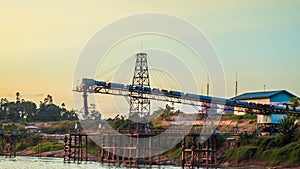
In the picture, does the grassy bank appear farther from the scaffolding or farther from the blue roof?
the blue roof

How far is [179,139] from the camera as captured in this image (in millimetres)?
94125

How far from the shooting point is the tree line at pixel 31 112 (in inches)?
7028

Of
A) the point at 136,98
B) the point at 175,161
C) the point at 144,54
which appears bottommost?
the point at 175,161

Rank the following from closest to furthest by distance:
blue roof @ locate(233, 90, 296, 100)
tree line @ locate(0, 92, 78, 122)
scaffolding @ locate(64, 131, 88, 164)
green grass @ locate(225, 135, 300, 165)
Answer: green grass @ locate(225, 135, 300, 165) → scaffolding @ locate(64, 131, 88, 164) → blue roof @ locate(233, 90, 296, 100) → tree line @ locate(0, 92, 78, 122)

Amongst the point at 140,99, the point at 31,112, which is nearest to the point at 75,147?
the point at 140,99

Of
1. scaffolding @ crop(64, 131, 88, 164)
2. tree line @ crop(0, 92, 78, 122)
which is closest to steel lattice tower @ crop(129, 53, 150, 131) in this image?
scaffolding @ crop(64, 131, 88, 164)

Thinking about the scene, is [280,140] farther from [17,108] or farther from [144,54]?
[17,108]

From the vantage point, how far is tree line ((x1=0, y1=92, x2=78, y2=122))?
586 ft

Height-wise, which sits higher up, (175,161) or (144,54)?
(144,54)

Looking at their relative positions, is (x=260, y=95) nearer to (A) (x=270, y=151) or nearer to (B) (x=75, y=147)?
(A) (x=270, y=151)

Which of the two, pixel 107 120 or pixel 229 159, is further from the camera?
pixel 107 120

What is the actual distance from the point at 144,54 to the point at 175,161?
50.9 feet

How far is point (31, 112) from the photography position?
18438cm

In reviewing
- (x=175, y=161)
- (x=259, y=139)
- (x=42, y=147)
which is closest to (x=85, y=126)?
(x=42, y=147)
